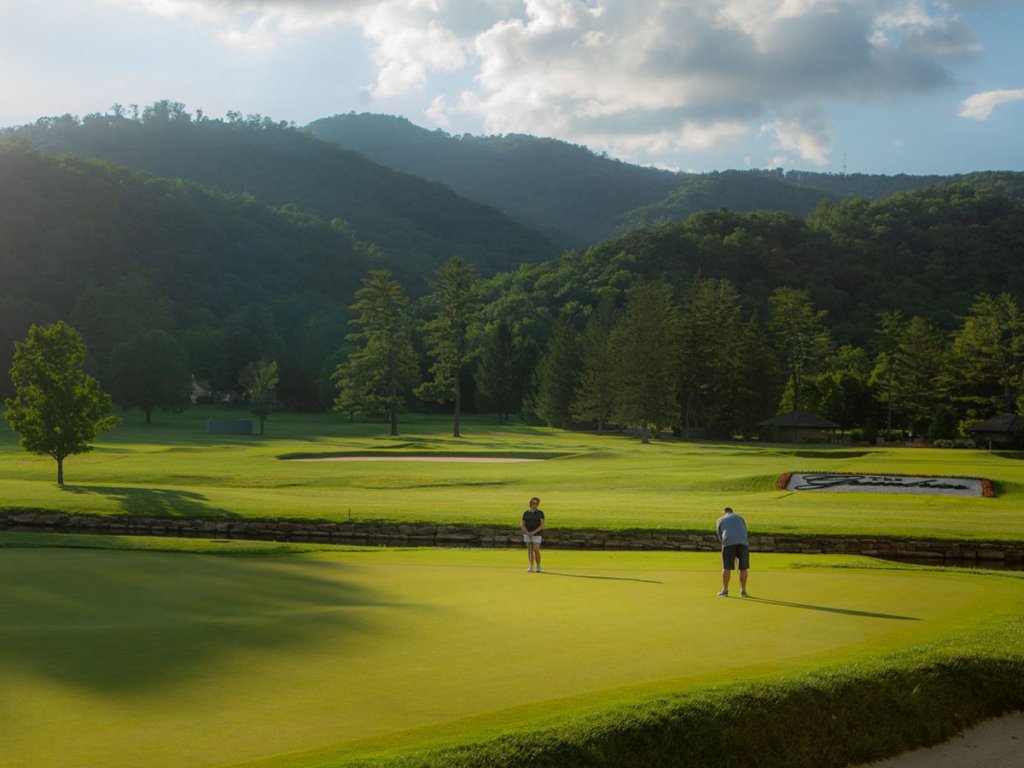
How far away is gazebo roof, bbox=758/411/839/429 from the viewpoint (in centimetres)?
7206

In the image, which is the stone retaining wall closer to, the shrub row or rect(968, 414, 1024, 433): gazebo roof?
the shrub row

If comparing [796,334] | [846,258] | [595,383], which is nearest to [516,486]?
[595,383]

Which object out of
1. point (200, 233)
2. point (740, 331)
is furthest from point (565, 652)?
point (200, 233)

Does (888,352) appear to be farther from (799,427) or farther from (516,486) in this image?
(516,486)

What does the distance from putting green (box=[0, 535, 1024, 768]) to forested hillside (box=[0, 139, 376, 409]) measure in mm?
80187

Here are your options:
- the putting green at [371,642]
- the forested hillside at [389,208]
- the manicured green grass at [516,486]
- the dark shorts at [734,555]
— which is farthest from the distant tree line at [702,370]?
the forested hillside at [389,208]

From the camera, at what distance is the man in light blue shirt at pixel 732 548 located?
48.8ft

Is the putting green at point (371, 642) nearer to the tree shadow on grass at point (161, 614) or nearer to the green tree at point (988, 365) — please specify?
the tree shadow on grass at point (161, 614)

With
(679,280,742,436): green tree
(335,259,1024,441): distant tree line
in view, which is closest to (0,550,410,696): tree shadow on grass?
(335,259,1024,441): distant tree line

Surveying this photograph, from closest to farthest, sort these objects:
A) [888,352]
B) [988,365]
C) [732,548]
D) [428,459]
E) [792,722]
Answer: [792,722]
[732,548]
[428,459]
[988,365]
[888,352]

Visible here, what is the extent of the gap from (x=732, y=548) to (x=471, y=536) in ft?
41.3

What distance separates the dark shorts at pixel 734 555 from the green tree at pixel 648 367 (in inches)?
2018

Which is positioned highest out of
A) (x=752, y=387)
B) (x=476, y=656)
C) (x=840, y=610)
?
(x=752, y=387)

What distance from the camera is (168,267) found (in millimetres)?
123875
